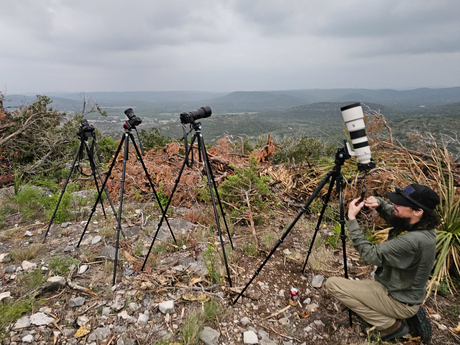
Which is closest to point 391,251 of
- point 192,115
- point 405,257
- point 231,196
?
point 405,257

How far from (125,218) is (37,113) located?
7.73m

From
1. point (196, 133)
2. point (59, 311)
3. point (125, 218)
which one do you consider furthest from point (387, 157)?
point (59, 311)

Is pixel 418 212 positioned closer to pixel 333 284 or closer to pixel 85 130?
pixel 333 284

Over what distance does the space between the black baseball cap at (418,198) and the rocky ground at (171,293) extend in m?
1.57

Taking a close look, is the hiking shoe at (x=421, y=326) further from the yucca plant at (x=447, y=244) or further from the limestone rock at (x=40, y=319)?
the limestone rock at (x=40, y=319)

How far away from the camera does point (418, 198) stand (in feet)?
7.89

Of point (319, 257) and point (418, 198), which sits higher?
point (418, 198)

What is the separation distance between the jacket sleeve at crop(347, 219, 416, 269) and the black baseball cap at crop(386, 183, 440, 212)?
14.0 inches

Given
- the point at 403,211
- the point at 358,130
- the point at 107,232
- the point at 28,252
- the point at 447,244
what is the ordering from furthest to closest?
the point at 107,232
the point at 28,252
the point at 447,244
the point at 403,211
the point at 358,130

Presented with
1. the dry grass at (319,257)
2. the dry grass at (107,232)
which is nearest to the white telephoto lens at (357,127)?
the dry grass at (319,257)

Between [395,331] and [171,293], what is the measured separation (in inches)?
109

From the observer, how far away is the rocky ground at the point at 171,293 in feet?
8.49

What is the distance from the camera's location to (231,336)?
103 inches

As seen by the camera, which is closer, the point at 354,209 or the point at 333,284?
the point at 354,209
